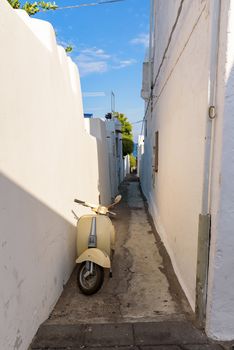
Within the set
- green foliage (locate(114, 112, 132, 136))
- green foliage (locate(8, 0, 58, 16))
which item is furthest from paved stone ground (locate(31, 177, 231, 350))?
green foliage (locate(114, 112, 132, 136))

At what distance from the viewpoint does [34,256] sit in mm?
2643

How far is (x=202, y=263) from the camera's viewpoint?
2.65 m

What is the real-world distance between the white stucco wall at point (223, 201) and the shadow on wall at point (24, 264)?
153 centimetres

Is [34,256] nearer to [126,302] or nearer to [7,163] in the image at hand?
[7,163]

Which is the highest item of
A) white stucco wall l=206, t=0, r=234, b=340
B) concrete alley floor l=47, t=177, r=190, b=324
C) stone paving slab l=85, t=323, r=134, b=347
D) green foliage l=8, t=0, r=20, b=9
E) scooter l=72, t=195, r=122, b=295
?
green foliage l=8, t=0, r=20, b=9

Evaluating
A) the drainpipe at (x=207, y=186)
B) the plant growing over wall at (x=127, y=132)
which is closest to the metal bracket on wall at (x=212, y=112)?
the drainpipe at (x=207, y=186)

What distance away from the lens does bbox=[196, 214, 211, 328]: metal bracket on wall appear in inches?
102

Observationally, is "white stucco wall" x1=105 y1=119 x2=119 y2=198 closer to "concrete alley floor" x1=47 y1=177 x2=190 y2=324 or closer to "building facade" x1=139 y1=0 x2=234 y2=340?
"concrete alley floor" x1=47 y1=177 x2=190 y2=324

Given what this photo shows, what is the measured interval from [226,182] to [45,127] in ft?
6.16

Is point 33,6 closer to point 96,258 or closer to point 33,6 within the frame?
point 33,6

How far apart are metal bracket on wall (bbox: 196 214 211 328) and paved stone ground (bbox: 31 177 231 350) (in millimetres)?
173

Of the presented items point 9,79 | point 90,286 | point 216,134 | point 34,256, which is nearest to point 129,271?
point 90,286

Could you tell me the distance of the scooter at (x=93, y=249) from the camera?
3.52 meters

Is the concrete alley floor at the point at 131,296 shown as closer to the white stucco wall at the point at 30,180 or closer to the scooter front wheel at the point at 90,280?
the scooter front wheel at the point at 90,280
